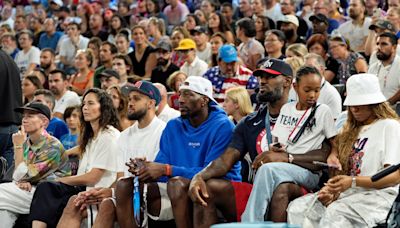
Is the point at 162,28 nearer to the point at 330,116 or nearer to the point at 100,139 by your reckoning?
the point at 100,139

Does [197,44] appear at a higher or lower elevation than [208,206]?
higher

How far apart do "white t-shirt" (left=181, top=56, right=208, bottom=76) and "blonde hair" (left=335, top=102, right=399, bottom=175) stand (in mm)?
5409

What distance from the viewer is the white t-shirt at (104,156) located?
8.30 m

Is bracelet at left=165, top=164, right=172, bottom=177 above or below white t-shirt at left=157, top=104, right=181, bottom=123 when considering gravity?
below

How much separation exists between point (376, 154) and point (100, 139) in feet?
9.40

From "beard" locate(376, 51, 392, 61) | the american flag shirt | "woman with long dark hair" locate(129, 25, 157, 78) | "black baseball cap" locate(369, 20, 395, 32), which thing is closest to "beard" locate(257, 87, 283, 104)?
"beard" locate(376, 51, 392, 61)

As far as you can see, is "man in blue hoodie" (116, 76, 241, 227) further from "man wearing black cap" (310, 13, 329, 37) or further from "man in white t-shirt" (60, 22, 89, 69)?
"man in white t-shirt" (60, 22, 89, 69)

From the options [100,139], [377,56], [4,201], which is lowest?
[4,201]

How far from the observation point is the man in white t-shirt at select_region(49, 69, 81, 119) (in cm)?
1165

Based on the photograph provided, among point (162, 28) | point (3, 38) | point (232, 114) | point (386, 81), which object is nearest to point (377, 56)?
point (386, 81)

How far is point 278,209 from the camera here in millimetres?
6531

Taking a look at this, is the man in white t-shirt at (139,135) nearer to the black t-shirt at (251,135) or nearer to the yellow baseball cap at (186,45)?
the black t-shirt at (251,135)

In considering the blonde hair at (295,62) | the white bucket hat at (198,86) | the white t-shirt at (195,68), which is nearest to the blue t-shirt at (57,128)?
the white t-shirt at (195,68)

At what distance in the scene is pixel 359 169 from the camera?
6676 millimetres
